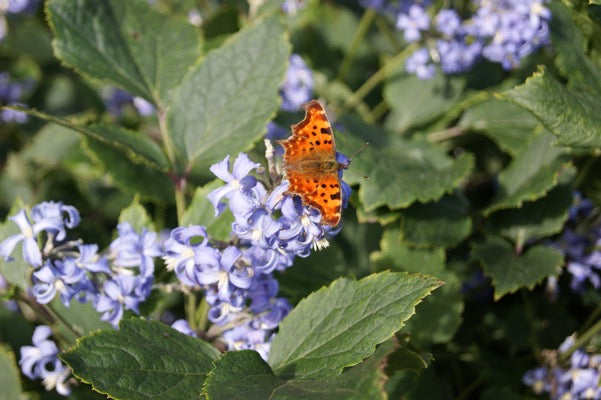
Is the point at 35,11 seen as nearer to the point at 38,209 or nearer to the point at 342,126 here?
the point at 342,126

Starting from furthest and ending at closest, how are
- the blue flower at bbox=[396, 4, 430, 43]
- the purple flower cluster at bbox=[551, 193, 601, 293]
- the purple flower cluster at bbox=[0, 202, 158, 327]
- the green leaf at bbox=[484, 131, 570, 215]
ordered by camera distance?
1. the blue flower at bbox=[396, 4, 430, 43]
2. the purple flower cluster at bbox=[551, 193, 601, 293]
3. the green leaf at bbox=[484, 131, 570, 215]
4. the purple flower cluster at bbox=[0, 202, 158, 327]

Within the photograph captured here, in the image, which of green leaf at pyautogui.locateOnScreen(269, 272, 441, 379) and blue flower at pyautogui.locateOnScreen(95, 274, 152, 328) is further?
blue flower at pyautogui.locateOnScreen(95, 274, 152, 328)

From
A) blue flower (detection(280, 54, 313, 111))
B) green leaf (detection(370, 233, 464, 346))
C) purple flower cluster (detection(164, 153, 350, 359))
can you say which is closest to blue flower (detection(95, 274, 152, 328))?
purple flower cluster (detection(164, 153, 350, 359))

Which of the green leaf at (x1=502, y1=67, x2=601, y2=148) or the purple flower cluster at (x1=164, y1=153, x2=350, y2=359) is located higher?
the green leaf at (x1=502, y1=67, x2=601, y2=148)

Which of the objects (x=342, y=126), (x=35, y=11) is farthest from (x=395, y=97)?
(x=35, y=11)

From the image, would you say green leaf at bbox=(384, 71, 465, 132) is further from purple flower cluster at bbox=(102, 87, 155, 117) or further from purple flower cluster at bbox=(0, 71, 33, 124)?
purple flower cluster at bbox=(0, 71, 33, 124)

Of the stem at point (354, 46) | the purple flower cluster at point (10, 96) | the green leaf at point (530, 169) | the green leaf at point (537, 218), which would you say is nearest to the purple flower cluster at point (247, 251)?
the green leaf at point (530, 169)
